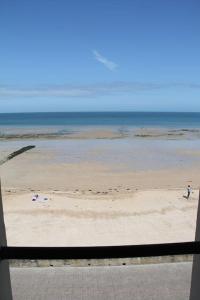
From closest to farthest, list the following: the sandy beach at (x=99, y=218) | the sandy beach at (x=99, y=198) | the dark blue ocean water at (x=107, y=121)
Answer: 1. the sandy beach at (x=99, y=218)
2. the sandy beach at (x=99, y=198)
3. the dark blue ocean water at (x=107, y=121)

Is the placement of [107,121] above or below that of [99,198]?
below

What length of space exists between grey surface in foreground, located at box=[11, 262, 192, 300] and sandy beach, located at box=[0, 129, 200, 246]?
318 centimetres

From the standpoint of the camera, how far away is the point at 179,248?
4.48 feet

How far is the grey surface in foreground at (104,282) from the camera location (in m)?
5.86

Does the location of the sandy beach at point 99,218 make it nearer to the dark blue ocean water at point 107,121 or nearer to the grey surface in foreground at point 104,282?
the grey surface in foreground at point 104,282

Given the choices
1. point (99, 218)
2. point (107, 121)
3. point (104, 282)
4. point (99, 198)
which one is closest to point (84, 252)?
point (104, 282)

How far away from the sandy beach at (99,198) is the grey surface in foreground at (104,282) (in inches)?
125

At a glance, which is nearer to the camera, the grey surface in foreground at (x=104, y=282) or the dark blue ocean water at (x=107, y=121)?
the grey surface in foreground at (x=104, y=282)

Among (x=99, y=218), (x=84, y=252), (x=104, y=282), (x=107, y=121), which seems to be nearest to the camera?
(x=84, y=252)

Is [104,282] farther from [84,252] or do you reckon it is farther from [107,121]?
[107,121]

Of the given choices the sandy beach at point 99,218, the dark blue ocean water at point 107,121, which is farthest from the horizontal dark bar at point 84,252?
the dark blue ocean water at point 107,121

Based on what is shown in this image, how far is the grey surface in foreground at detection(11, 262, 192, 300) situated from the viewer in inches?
231

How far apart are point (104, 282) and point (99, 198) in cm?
947

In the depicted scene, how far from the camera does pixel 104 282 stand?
20.8 ft
